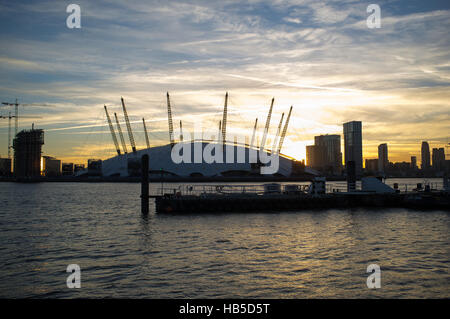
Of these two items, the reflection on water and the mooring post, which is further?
the mooring post

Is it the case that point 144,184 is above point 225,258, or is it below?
above

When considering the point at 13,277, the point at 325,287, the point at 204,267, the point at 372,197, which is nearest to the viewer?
the point at 325,287

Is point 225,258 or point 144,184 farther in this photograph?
point 144,184

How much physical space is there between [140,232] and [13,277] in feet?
51.9

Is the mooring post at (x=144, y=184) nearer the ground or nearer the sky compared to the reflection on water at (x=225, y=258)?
nearer the sky

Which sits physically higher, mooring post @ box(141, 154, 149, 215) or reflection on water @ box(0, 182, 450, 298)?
mooring post @ box(141, 154, 149, 215)

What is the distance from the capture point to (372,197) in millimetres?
60062

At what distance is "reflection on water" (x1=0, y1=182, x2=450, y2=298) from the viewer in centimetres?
1719

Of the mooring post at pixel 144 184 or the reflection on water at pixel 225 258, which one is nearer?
the reflection on water at pixel 225 258

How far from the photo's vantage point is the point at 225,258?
23156 mm

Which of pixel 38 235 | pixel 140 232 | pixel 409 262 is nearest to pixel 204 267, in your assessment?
pixel 409 262

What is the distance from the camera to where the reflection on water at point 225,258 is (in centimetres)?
1719
